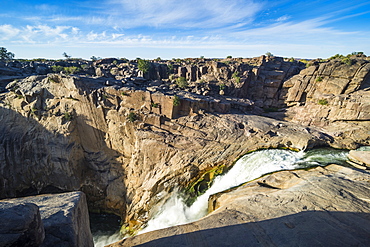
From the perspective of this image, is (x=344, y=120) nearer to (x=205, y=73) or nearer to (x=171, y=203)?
(x=205, y=73)

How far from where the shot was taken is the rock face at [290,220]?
8602mm

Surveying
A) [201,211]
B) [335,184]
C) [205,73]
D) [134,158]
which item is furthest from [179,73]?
[335,184]

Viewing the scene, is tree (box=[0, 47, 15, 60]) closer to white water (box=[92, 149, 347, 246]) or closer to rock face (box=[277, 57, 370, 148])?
white water (box=[92, 149, 347, 246])

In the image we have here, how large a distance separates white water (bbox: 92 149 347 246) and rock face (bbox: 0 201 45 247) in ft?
46.8

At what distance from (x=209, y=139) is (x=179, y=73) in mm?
25486

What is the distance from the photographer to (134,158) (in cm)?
2541

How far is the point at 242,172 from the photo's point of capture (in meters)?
19.5

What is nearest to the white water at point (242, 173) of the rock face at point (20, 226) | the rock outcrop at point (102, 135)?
the rock outcrop at point (102, 135)

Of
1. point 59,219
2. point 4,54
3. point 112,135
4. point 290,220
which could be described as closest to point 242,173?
point 290,220

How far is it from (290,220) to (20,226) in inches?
493

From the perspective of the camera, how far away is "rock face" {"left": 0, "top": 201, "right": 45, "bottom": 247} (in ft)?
15.8

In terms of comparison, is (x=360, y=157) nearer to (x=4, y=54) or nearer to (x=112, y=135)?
(x=112, y=135)

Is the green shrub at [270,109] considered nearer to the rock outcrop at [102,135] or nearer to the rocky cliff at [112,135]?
the rocky cliff at [112,135]

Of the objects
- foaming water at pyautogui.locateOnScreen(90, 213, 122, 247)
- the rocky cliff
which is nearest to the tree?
the rocky cliff
